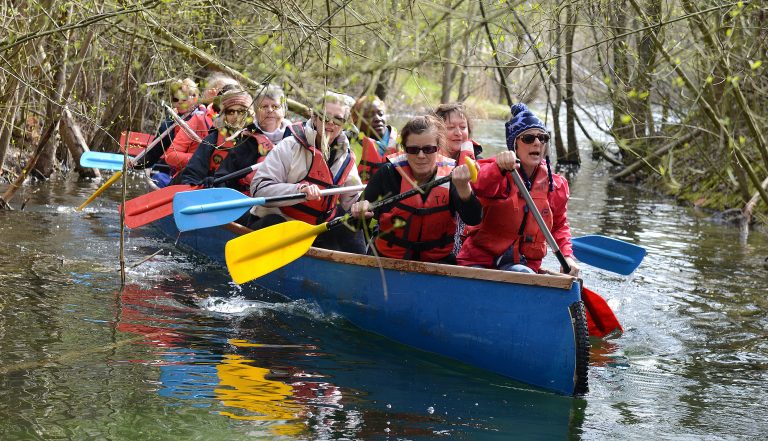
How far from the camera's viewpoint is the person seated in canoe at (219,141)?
22.6 ft

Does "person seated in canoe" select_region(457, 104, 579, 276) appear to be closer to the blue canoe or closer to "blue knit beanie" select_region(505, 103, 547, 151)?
"blue knit beanie" select_region(505, 103, 547, 151)

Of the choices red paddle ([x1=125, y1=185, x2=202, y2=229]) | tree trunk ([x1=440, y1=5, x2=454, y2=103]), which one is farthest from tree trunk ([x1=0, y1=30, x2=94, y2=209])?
tree trunk ([x1=440, y1=5, x2=454, y2=103])

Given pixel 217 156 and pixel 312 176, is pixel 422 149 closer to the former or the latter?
pixel 312 176

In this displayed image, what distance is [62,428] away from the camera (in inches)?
146

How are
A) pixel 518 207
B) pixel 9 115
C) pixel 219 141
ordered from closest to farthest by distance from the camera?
pixel 518 207, pixel 219 141, pixel 9 115

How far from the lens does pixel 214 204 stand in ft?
20.0

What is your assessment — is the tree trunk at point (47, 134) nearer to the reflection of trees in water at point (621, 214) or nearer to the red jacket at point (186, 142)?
the red jacket at point (186, 142)

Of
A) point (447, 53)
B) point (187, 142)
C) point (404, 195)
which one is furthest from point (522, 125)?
point (447, 53)

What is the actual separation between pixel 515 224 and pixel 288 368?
131 cm

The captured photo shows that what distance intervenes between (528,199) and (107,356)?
209 centimetres

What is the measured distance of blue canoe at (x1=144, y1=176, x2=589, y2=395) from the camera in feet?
14.4

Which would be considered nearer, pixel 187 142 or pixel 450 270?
pixel 450 270

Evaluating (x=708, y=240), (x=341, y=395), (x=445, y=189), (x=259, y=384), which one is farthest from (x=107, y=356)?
(x=708, y=240)

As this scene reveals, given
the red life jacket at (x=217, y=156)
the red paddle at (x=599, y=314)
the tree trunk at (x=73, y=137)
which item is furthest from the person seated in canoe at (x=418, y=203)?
the tree trunk at (x=73, y=137)
